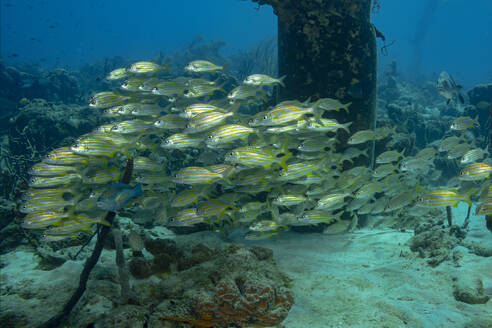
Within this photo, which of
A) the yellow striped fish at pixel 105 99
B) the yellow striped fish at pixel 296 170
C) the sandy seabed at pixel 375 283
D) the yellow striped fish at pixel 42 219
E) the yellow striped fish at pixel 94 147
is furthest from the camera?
the yellow striped fish at pixel 105 99

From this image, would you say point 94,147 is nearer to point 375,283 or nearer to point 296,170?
point 296,170

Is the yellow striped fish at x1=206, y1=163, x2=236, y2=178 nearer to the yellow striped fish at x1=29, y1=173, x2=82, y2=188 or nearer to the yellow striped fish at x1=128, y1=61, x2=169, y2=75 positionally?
the yellow striped fish at x1=29, y1=173, x2=82, y2=188

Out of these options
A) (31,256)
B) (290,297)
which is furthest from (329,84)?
(31,256)

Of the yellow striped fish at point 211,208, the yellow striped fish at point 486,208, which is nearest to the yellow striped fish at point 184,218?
the yellow striped fish at point 211,208

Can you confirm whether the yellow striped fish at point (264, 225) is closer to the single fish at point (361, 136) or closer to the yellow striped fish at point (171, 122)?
the yellow striped fish at point (171, 122)

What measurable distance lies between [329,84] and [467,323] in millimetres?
4672

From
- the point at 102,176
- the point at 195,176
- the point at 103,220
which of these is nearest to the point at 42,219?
the point at 103,220

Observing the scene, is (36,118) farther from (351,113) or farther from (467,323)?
(467,323)

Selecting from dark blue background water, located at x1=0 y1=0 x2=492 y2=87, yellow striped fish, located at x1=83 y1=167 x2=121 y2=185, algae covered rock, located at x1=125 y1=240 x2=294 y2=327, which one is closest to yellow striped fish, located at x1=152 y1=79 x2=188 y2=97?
yellow striped fish, located at x1=83 y1=167 x2=121 y2=185

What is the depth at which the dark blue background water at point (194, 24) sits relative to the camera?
372ft

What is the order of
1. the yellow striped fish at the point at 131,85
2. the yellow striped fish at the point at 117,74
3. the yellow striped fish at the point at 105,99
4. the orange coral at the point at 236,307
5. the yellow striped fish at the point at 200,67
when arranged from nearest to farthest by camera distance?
the orange coral at the point at 236,307, the yellow striped fish at the point at 105,99, the yellow striped fish at the point at 131,85, the yellow striped fish at the point at 200,67, the yellow striped fish at the point at 117,74

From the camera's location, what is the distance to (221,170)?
4.18m

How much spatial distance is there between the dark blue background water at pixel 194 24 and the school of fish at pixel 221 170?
10612 centimetres

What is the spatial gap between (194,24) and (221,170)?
→ 162 meters
